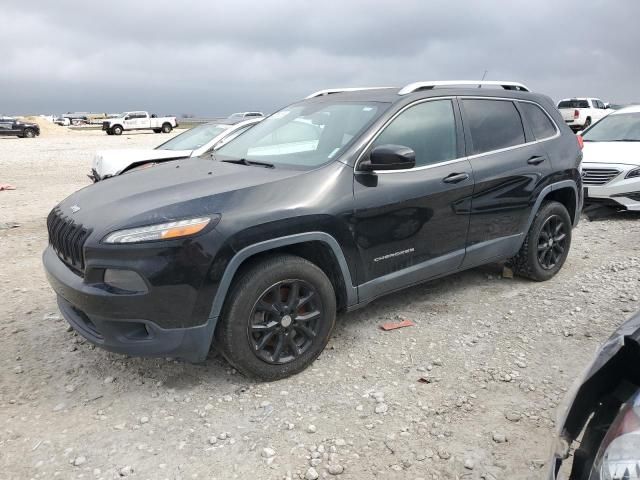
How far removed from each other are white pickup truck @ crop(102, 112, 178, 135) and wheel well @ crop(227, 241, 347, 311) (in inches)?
1581

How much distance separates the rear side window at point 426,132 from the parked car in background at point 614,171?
15.8ft

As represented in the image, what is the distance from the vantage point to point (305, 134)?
4.04 m

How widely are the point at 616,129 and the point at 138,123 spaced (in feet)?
123

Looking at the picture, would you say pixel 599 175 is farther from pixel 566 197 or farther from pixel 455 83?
pixel 455 83

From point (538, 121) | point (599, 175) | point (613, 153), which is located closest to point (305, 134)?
point (538, 121)

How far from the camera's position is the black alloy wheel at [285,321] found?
10.3 feet

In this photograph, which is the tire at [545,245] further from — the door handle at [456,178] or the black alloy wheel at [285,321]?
the black alloy wheel at [285,321]

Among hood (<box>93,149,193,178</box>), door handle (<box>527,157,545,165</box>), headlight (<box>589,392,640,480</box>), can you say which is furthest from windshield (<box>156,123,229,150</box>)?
headlight (<box>589,392,640,480</box>)

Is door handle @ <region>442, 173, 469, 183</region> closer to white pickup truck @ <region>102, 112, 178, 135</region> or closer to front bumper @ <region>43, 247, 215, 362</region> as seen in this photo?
front bumper @ <region>43, 247, 215, 362</region>

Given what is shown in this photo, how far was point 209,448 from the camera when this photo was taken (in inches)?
107

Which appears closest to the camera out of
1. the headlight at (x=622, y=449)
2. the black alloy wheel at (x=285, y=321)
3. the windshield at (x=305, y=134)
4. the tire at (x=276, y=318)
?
the headlight at (x=622, y=449)

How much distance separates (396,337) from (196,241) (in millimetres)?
1764

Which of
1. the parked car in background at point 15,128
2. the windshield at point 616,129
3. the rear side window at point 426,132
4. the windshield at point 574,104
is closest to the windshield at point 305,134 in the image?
the rear side window at point 426,132

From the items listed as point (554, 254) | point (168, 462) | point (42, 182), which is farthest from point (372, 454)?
point (42, 182)
